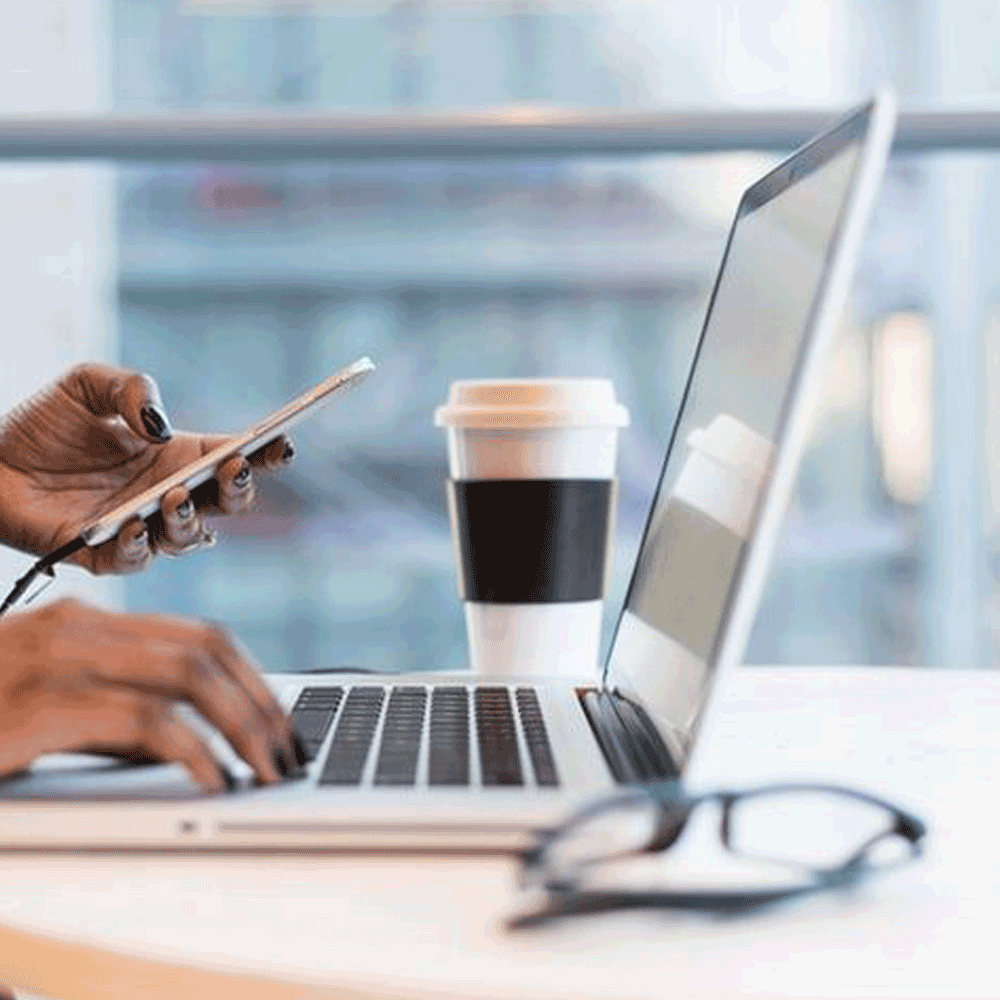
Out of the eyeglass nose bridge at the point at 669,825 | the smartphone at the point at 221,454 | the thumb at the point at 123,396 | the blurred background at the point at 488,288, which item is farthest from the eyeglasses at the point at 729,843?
the blurred background at the point at 488,288

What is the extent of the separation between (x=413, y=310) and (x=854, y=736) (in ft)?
9.58

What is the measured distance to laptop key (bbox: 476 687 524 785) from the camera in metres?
0.52

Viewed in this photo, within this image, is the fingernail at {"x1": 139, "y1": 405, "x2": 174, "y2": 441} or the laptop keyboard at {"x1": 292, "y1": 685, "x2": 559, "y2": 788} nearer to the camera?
the laptop keyboard at {"x1": 292, "y1": 685, "x2": 559, "y2": 788}

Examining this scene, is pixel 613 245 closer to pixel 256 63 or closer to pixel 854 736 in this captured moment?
pixel 256 63

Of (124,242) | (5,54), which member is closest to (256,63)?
(124,242)

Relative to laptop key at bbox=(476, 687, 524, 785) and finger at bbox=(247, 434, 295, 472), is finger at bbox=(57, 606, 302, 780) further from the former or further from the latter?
finger at bbox=(247, 434, 295, 472)

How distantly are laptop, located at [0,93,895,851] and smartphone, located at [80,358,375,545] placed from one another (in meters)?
0.10

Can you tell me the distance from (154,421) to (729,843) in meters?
0.46

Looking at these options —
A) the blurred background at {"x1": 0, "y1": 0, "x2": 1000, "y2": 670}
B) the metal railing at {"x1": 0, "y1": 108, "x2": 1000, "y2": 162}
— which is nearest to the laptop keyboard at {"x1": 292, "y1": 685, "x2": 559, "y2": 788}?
the metal railing at {"x1": 0, "y1": 108, "x2": 1000, "y2": 162}

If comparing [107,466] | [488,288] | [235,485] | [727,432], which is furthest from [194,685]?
[488,288]

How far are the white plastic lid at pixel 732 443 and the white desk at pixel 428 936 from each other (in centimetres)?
13

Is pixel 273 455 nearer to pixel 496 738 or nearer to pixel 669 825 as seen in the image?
pixel 496 738

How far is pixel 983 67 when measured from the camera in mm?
3494

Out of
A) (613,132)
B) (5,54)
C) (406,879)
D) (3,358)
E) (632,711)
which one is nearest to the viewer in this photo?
(406,879)
